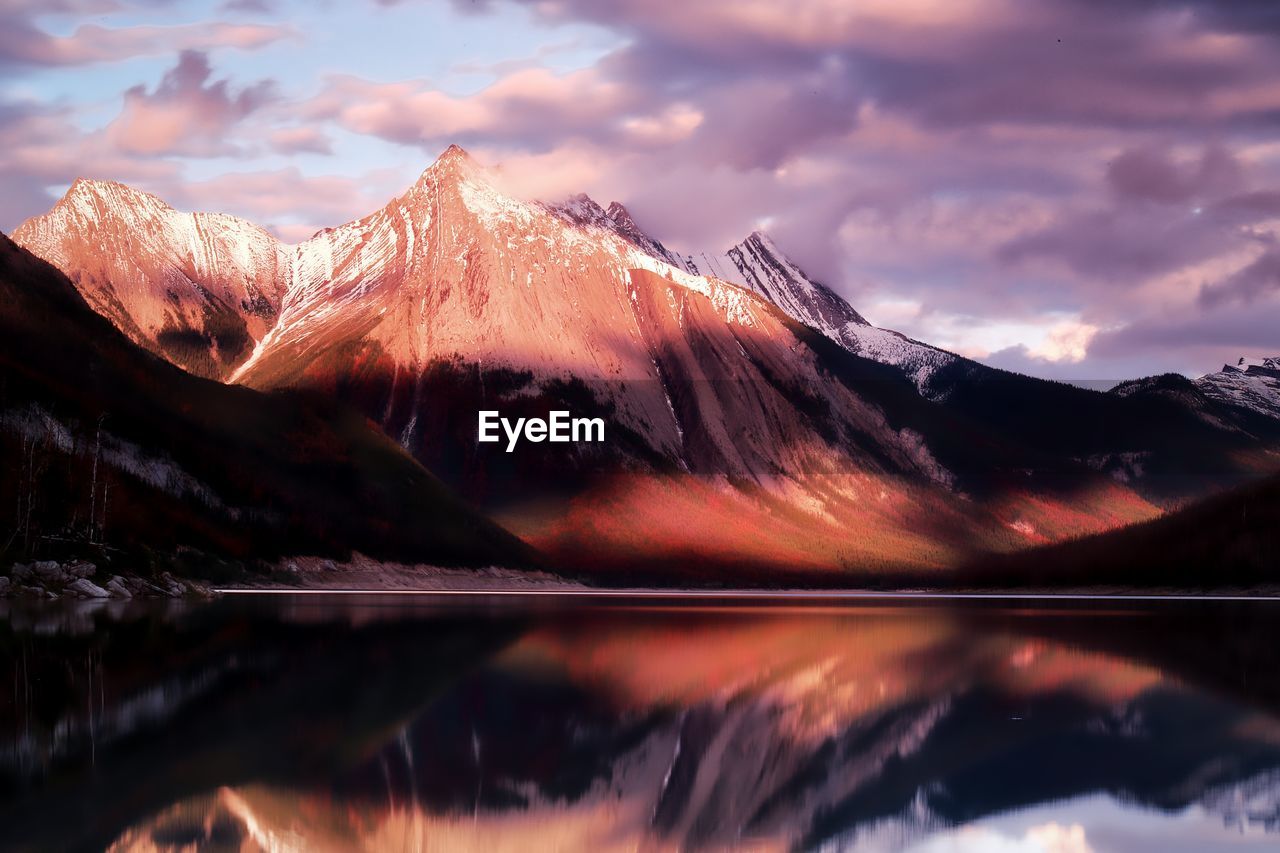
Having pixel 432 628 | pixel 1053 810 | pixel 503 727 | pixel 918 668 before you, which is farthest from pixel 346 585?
pixel 1053 810

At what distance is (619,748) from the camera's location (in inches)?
1362

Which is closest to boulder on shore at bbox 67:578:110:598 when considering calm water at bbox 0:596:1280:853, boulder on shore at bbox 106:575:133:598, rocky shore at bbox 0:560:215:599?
rocky shore at bbox 0:560:215:599

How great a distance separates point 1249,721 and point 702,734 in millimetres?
15320

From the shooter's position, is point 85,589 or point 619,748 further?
point 85,589

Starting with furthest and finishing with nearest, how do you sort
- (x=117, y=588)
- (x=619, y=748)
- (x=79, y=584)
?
1. (x=117, y=588)
2. (x=79, y=584)
3. (x=619, y=748)

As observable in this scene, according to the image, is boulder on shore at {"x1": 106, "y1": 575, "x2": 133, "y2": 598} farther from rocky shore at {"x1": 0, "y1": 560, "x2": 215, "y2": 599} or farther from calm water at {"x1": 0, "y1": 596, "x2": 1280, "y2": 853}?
calm water at {"x1": 0, "y1": 596, "x2": 1280, "y2": 853}

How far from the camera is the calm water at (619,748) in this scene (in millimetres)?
25719

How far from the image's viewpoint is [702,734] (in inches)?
1469

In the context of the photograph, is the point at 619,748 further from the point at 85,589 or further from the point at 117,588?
the point at 117,588

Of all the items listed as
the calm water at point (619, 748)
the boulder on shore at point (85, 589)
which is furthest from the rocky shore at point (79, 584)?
the calm water at point (619, 748)

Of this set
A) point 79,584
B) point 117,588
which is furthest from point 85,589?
point 117,588

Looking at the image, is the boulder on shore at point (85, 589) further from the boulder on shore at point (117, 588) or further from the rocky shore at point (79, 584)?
the boulder on shore at point (117, 588)

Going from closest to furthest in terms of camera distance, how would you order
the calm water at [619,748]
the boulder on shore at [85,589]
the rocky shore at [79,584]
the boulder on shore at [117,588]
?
the calm water at [619,748] < the rocky shore at [79,584] < the boulder on shore at [85,589] < the boulder on shore at [117,588]

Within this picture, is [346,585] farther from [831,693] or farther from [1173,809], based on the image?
[1173,809]
